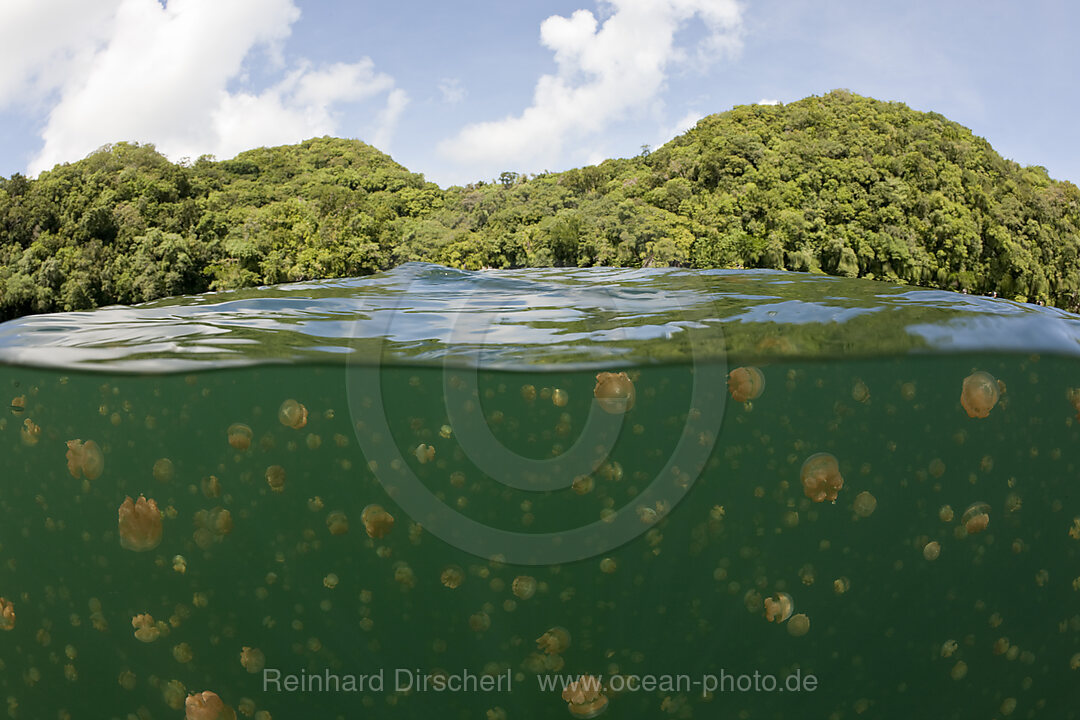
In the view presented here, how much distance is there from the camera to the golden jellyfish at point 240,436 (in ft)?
10.4

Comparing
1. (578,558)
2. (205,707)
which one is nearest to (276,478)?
(205,707)

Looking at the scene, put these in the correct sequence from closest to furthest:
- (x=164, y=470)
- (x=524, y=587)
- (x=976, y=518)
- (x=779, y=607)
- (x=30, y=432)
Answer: (x=524, y=587) < (x=779, y=607) < (x=164, y=470) < (x=976, y=518) < (x=30, y=432)

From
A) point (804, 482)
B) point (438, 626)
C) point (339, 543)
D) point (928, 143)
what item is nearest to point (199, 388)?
point (339, 543)

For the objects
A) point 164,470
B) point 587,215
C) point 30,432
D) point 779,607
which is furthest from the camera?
point 587,215

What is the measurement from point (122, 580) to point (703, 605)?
102 inches

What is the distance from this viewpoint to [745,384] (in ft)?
10.5

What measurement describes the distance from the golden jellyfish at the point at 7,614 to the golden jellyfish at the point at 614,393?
3080 mm

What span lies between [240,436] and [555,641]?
161cm

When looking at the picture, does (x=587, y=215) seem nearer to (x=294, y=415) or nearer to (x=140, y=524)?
(x=294, y=415)

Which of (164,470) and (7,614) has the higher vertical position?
(164,470)

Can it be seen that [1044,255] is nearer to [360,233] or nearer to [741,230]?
[741,230]

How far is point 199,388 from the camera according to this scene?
11.5ft

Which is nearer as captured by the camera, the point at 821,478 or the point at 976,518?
the point at 821,478

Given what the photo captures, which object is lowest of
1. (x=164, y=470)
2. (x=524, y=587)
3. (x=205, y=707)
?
(x=205, y=707)
